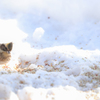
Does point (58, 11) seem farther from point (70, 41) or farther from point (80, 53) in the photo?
point (80, 53)

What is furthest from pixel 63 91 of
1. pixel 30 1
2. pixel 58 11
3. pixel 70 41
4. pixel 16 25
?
pixel 30 1

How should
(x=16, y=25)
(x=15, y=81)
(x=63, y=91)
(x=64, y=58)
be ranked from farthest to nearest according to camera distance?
(x=16, y=25)
(x=64, y=58)
(x=15, y=81)
(x=63, y=91)

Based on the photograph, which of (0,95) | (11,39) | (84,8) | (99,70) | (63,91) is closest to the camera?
(0,95)

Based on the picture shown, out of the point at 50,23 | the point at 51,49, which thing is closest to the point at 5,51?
the point at 51,49

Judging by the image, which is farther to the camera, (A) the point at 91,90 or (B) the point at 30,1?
(B) the point at 30,1

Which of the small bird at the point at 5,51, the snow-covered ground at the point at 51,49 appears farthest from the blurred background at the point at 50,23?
the small bird at the point at 5,51

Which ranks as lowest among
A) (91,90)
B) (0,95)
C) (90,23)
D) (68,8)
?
(91,90)

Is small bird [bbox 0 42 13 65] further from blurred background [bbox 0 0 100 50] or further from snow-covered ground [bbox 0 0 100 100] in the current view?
blurred background [bbox 0 0 100 50]

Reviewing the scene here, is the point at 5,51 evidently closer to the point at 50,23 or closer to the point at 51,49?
the point at 51,49

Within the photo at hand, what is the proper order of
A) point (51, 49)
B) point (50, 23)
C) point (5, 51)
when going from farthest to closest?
point (50, 23)
point (51, 49)
point (5, 51)

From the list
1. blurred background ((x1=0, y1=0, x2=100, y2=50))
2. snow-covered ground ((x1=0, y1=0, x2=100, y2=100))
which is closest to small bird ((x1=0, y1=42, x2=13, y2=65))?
snow-covered ground ((x1=0, y1=0, x2=100, y2=100))
